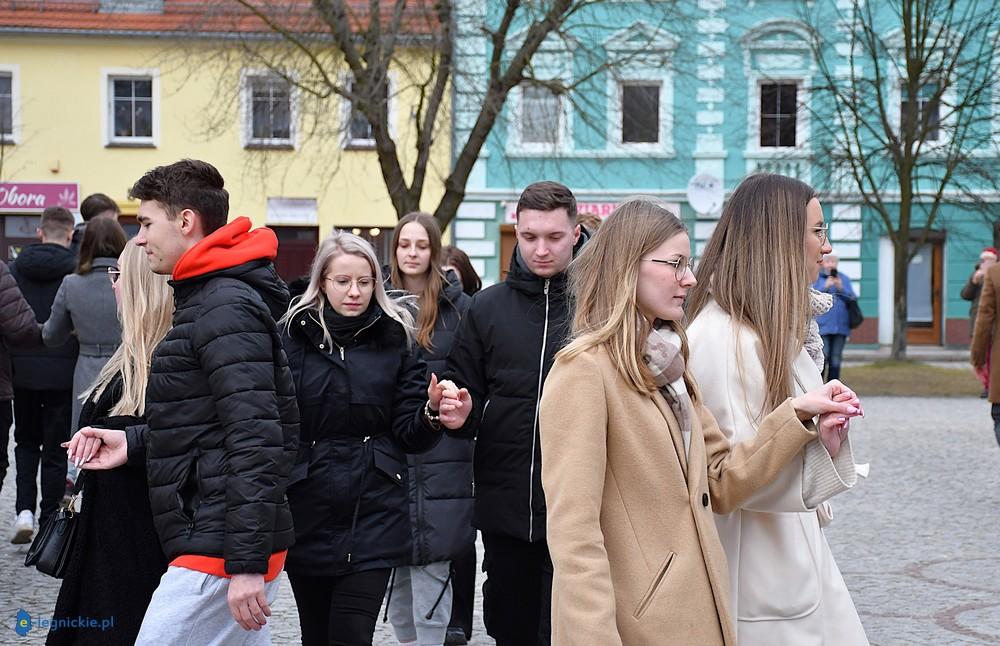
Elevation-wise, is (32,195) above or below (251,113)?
below

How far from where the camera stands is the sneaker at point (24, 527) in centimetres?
912

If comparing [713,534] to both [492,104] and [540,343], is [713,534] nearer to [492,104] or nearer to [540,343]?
[540,343]

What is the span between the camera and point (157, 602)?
3912 mm

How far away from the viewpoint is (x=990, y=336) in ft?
34.3

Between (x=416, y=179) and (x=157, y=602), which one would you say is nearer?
(x=157, y=602)

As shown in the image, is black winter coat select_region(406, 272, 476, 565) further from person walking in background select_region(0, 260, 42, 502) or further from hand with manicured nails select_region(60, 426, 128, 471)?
person walking in background select_region(0, 260, 42, 502)

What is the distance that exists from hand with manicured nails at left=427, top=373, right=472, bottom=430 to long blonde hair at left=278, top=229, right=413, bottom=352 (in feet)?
1.38

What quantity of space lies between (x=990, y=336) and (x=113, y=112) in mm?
24935

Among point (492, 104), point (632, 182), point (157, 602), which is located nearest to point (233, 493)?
point (157, 602)

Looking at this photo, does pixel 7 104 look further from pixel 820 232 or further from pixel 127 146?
pixel 820 232

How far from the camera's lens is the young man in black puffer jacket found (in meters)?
3.82

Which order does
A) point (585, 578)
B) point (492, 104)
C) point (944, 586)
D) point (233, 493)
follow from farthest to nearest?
1. point (492, 104)
2. point (944, 586)
3. point (233, 493)
4. point (585, 578)

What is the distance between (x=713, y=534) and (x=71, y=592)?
2209mm

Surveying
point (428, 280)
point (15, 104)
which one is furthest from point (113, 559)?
point (15, 104)
